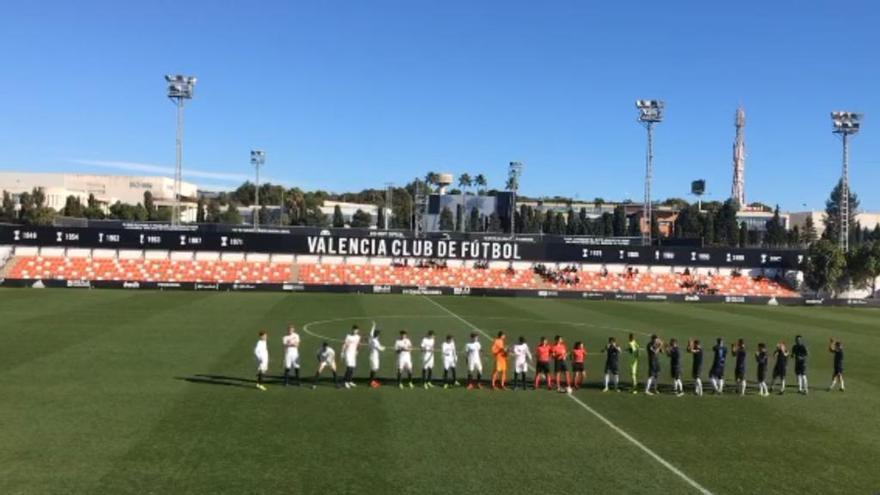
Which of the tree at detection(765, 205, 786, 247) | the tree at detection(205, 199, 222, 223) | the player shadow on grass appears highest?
the tree at detection(205, 199, 222, 223)

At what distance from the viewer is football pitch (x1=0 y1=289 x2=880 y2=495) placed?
12234 mm

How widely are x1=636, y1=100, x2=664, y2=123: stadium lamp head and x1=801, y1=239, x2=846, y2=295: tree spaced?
18.9m

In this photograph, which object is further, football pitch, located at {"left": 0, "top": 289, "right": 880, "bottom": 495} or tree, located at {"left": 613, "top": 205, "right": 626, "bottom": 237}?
tree, located at {"left": 613, "top": 205, "right": 626, "bottom": 237}

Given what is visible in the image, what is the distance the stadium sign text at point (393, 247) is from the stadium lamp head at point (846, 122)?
3543 centimetres

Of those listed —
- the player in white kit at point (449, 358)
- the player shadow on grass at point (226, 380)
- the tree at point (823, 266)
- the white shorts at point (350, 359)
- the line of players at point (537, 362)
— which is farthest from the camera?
the tree at point (823, 266)

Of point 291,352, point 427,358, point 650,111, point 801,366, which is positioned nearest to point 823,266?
point 650,111

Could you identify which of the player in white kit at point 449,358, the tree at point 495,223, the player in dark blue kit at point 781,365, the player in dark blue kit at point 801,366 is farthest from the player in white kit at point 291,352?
the tree at point 495,223

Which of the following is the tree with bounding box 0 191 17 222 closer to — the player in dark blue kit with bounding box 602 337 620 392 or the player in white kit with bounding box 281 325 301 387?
the player in white kit with bounding box 281 325 301 387

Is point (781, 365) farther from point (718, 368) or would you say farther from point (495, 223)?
point (495, 223)

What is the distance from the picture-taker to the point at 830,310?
184 ft

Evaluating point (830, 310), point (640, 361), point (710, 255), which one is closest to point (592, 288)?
point (710, 255)

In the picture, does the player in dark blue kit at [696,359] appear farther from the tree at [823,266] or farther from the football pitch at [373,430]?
the tree at [823,266]

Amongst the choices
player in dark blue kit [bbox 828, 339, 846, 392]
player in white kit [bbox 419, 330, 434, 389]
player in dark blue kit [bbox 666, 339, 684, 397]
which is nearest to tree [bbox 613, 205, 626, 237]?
player in dark blue kit [bbox 828, 339, 846, 392]

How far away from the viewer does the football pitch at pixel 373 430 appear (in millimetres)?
12234
